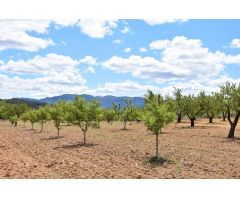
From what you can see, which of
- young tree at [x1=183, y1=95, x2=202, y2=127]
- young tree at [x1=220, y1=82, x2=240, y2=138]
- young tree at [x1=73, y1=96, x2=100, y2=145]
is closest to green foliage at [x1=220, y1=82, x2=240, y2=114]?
young tree at [x1=220, y1=82, x2=240, y2=138]

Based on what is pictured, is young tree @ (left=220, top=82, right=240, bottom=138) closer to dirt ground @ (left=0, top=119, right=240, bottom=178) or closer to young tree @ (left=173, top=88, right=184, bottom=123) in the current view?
dirt ground @ (left=0, top=119, right=240, bottom=178)

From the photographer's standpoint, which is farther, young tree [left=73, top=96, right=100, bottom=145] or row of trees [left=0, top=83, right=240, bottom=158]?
young tree [left=73, top=96, right=100, bottom=145]

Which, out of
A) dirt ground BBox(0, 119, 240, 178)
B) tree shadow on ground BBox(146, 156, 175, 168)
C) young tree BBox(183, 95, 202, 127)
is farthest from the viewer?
young tree BBox(183, 95, 202, 127)

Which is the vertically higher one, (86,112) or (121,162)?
(86,112)

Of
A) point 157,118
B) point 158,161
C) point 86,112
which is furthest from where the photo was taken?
point 86,112

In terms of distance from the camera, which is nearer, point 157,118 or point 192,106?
point 157,118

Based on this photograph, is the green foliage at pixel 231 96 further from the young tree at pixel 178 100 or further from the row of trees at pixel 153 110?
the young tree at pixel 178 100

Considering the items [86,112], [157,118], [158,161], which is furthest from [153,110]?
[86,112]

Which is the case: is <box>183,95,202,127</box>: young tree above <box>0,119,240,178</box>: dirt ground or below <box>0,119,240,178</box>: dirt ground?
above

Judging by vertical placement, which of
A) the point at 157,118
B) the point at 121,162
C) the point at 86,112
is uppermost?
the point at 86,112

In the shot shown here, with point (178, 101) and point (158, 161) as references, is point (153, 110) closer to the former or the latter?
point (158, 161)

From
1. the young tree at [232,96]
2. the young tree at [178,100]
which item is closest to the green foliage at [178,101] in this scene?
the young tree at [178,100]

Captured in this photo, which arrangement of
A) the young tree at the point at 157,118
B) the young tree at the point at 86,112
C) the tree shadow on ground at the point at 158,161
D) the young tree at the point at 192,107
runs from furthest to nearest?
1. the young tree at the point at 192,107
2. the young tree at the point at 86,112
3. the young tree at the point at 157,118
4. the tree shadow on ground at the point at 158,161
